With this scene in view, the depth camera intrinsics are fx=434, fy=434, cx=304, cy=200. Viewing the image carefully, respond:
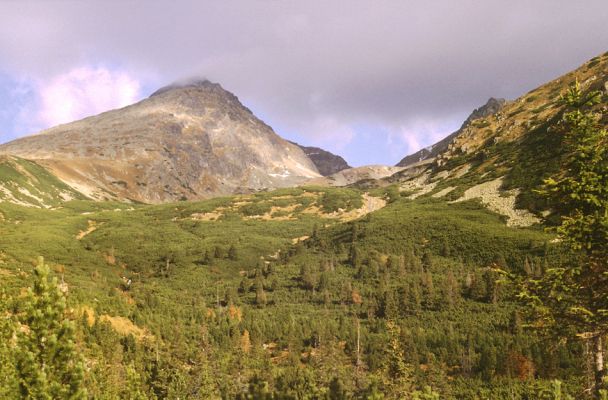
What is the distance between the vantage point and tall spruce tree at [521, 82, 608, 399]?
1192 cm

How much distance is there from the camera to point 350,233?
11269cm

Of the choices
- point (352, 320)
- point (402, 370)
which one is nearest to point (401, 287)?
point (352, 320)

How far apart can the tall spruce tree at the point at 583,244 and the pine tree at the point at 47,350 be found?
42.1 feet

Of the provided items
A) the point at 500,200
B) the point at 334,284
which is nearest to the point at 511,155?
the point at 500,200

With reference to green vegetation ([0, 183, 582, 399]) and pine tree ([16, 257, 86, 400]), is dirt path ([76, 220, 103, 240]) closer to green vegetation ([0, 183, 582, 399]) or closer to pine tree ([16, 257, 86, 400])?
green vegetation ([0, 183, 582, 399])

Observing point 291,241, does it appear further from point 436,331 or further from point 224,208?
point 436,331

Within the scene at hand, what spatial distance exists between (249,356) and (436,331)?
24.5 meters

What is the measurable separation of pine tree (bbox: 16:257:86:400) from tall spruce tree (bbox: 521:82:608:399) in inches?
505

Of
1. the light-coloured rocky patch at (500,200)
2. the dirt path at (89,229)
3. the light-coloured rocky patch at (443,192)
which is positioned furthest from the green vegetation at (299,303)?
the light-coloured rocky patch at (443,192)

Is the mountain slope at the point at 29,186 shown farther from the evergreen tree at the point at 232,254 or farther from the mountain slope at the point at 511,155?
the mountain slope at the point at 511,155

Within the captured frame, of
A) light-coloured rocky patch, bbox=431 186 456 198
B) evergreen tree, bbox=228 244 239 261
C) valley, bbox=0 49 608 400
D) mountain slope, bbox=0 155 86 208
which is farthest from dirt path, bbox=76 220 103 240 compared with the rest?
light-coloured rocky patch, bbox=431 186 456 198

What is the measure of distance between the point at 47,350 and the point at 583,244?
49.9ft

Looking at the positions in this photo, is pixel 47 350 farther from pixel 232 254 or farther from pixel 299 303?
pixel 232 254

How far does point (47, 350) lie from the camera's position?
11.9 meters
